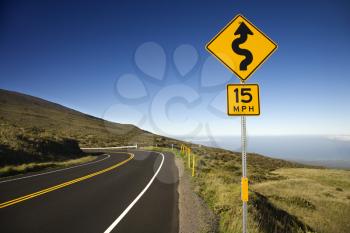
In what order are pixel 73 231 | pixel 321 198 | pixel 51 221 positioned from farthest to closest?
pixel 321 198 < pixel 51 221 < pixel 73 231

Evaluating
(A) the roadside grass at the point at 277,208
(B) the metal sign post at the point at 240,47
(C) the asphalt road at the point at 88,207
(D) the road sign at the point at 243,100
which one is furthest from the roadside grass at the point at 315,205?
(B) the metal sign post at the point at 240,47

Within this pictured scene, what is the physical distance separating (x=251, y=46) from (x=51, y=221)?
6210 millimetres

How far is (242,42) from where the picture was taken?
5238 mm

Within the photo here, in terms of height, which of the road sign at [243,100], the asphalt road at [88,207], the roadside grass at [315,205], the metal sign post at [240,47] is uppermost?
the metal sign post at [240,47]

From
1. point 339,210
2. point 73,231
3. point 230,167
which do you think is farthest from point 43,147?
point 339,210

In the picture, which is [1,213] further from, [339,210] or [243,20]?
[339,210]

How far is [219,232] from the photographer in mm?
6047

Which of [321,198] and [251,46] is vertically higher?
[251,46]

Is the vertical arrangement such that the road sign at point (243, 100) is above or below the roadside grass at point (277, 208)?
above

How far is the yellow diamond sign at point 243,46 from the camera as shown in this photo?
516cm

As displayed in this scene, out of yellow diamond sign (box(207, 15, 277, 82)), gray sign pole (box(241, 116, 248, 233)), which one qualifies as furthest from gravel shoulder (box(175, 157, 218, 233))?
yellow diamond sign (box(207, 15, 277, 82))

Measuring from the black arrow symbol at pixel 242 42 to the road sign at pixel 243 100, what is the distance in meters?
0.56

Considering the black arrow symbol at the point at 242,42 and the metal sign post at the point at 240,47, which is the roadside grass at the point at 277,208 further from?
the black arrow symbol at the point at 242,42

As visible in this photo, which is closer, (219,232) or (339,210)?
(219,232)
